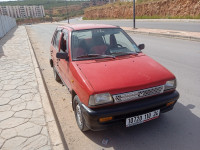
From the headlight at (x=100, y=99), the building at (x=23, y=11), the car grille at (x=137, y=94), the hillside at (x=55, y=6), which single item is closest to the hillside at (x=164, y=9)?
the car grille at (x=137, y=94)

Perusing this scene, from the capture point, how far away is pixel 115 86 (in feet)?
8.10

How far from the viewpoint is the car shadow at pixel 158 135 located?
2657 millimetres

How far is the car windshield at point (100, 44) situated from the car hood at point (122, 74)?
0.24m

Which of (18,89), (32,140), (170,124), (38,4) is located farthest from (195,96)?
(38,4)

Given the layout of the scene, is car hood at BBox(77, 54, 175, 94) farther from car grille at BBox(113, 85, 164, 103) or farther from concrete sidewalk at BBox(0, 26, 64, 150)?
concrete sidewalk at BBox(0, 26, 64, 150)

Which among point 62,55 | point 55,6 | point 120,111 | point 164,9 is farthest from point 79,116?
point 55,6

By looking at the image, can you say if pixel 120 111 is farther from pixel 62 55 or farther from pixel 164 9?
pixel 164 9

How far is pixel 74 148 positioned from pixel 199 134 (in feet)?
6.48

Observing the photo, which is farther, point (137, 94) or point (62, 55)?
point (62, 55)

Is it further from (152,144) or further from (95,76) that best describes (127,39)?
(152,144)

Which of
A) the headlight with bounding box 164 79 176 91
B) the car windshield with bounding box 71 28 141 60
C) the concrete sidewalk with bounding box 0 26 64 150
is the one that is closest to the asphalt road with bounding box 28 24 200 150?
the concrete sidewalk with bounding box 0 26 64 150

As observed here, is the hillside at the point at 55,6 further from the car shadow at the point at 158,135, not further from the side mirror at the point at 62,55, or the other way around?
the car shadow at the point at 158,135

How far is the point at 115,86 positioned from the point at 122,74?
1.09 ft

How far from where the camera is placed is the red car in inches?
97.2
